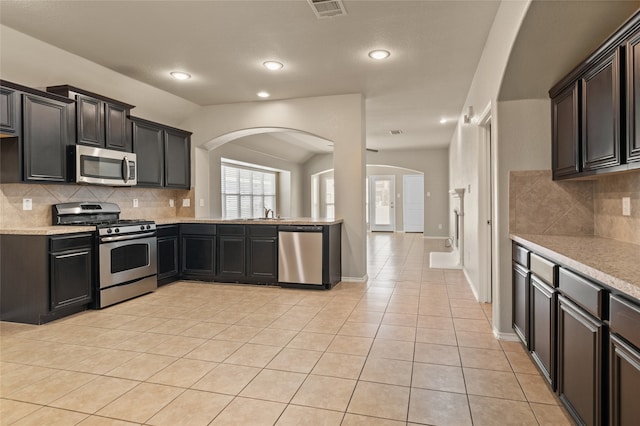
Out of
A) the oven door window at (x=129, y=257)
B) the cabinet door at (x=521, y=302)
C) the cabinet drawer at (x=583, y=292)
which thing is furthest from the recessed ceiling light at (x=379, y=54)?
the oven door window at (x=129, y=257)

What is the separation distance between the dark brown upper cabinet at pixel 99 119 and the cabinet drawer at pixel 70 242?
1.04 metres

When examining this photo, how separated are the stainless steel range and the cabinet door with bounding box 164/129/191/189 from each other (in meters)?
0.94

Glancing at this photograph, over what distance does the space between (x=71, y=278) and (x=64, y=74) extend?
7.00 feet

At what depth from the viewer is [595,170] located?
2.35 m

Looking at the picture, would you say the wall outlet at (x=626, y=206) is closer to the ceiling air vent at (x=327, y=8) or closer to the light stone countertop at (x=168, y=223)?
the ceiling air vent at (x=327, y=8)

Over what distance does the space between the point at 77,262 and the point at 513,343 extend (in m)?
4.13

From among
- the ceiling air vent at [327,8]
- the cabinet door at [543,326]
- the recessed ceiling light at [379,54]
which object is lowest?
the cabinet door at [543,326]

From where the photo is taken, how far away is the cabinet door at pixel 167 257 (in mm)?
5156

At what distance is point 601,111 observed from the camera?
224 centimetres

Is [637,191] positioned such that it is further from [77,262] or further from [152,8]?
[77,262]

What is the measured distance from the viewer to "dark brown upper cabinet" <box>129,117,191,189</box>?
16.7 feet

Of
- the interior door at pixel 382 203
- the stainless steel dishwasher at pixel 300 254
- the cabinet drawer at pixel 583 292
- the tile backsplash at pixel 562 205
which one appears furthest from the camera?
the interior door at pixel 382 203

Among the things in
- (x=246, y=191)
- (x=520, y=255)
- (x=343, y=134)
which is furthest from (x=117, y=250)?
(x=246, y=191)

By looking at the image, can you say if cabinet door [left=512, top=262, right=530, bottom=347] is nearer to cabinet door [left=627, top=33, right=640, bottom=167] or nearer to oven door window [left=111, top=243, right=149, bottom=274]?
cabinet door [left=627, top=33, right=640, bottom=167]
